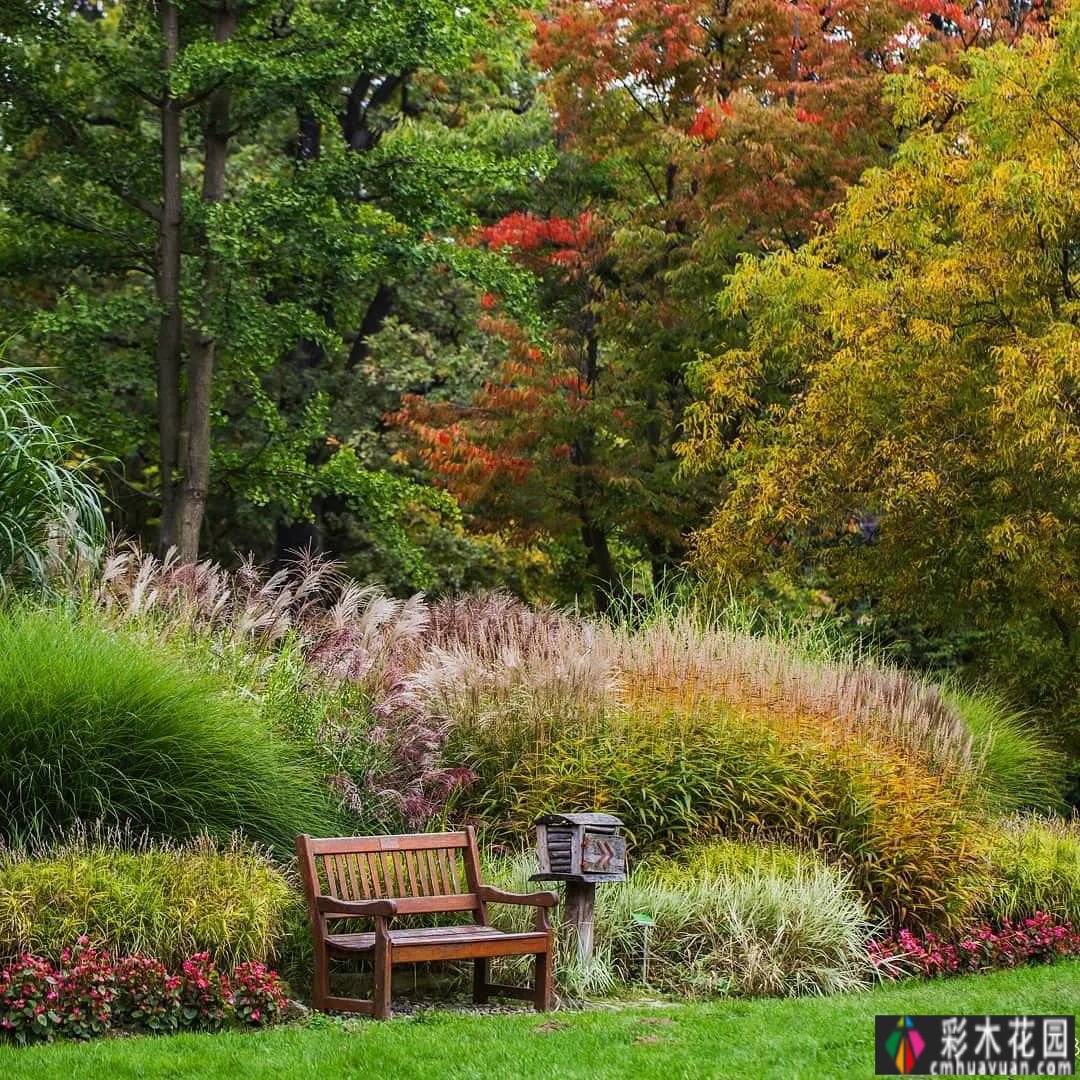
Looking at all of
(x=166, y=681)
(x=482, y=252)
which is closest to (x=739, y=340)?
(x=482, y=252)

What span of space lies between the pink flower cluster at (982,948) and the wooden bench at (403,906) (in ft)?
7.70

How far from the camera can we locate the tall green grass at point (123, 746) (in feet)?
25.8

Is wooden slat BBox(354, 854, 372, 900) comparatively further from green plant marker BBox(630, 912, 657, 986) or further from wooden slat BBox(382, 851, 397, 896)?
green plant marker BBox(630, 912, 657, 986)

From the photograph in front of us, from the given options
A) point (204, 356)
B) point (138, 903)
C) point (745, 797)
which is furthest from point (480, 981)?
point (204, 356)

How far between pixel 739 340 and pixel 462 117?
719 centimetres

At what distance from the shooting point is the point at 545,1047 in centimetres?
664

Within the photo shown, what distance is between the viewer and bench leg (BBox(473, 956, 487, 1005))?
309 inches

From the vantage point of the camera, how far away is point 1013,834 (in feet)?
36.1

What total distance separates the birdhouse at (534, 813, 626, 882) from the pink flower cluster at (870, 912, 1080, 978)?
176 cm

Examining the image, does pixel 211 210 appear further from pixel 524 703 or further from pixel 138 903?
pixel 138 903

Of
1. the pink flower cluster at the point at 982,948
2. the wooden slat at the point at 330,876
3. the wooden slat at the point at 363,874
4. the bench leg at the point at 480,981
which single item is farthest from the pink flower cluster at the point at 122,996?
the pink flower cluster at the point at 982,948

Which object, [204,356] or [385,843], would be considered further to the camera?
[204,356]

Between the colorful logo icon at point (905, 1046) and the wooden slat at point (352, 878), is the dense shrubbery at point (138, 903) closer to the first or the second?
the wooden slat at point (352, 878)

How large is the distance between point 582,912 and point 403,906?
1165 millimetres
